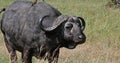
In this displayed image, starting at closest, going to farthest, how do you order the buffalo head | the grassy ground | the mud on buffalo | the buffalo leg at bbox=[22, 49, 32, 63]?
the buffalo head, the mud on buffalo, the buffalo leg at bbox=[22, 49, 32, 63], the grassy ground

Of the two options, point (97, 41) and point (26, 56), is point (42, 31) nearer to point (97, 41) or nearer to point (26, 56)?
point (26, 56)

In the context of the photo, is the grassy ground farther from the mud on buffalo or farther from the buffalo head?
the buffalo head

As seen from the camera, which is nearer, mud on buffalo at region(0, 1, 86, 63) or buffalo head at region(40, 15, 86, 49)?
buffalo head at region(40, 15, 86, 49)

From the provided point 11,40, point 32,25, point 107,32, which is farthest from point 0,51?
point 107,32

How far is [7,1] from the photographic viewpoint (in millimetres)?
27312

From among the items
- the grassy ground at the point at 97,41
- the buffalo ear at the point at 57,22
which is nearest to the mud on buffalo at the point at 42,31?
the buffalo ear at the point at 57,22

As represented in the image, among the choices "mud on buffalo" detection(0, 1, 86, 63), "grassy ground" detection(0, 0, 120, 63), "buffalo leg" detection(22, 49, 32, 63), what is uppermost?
"mud on buffalo" detection(0, 1, 86, 63)

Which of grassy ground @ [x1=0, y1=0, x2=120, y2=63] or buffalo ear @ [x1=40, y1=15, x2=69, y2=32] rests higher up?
buffalo ear @ [x1=40, y1=15, x2=69, y2=32]

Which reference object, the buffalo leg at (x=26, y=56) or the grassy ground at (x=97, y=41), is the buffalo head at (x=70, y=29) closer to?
the buffalo leg at (x=26, y=56)

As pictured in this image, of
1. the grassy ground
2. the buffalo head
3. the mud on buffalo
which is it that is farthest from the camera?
the grassy ground

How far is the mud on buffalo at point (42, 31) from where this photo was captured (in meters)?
8.09

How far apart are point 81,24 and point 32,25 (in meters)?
0.90

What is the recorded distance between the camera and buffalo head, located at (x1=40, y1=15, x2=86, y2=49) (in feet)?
25.7

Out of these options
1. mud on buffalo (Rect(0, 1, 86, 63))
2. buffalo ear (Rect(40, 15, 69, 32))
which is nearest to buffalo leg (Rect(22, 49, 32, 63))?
mud on buffalo (Rect(0, 1, 86, 63))
